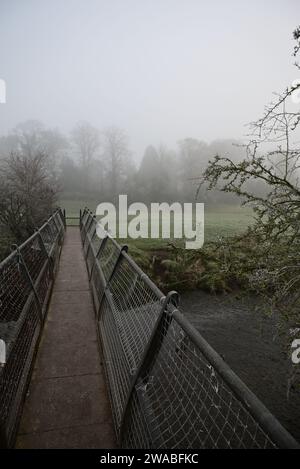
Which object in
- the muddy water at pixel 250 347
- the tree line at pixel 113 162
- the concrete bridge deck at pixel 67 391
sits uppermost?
the tree line at pixel 113 162

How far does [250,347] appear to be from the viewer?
29.7 ft

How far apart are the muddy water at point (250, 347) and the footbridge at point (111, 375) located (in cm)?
220

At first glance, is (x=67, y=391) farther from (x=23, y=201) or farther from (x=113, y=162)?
(x=113, y=162)

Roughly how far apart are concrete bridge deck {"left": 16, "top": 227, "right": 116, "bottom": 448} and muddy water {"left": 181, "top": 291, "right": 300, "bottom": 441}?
2368 millimetres

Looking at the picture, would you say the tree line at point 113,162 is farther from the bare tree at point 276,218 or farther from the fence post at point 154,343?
the fence post at point 154,343

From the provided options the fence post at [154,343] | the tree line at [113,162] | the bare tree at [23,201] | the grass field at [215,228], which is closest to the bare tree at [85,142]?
the tree line at [113,162]

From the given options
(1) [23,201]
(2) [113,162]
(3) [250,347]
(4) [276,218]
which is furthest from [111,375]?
(2) [113,162]

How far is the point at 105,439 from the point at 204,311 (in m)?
9.39

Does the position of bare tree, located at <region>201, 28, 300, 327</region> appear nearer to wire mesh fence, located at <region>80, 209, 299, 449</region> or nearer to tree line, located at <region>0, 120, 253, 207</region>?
wire mesh fence, located at <region>80, 209, 299, 449</region>

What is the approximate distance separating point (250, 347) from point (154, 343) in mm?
7880

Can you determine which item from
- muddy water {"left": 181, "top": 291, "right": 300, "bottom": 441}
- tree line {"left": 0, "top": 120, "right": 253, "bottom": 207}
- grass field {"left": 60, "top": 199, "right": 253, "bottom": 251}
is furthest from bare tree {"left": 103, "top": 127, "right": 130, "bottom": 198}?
muddy water {"left": 181, "top": 291, "right": 300, "bottom": 441}

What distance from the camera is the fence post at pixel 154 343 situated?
2.16 m

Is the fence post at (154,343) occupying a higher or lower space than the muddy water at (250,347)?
higher

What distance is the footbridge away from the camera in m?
1.77
